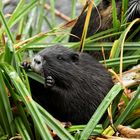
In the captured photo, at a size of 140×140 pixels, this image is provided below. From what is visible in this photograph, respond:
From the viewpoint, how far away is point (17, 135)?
305cm

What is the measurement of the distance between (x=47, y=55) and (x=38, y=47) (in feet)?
1.12

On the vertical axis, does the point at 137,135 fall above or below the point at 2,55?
below

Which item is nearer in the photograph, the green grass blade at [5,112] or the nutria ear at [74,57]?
the green grass blade at [5,112]

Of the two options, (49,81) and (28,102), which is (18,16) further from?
(28,102)

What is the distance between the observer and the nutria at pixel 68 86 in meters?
3.14

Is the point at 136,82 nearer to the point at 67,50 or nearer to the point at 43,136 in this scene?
the point at 67,50

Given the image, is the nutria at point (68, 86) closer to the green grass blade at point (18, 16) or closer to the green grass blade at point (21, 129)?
the green grass blade at point (21, 129)

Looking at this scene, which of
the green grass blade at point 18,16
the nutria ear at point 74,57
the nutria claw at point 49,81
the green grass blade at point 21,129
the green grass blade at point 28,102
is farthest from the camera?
the green grass blade at point 18,16

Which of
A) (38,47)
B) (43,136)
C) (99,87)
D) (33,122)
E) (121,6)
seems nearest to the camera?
(43,136)

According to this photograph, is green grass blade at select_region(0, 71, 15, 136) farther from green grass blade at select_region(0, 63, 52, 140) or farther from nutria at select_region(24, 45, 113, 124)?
nutria at select_region(24, 45, 113, 124)

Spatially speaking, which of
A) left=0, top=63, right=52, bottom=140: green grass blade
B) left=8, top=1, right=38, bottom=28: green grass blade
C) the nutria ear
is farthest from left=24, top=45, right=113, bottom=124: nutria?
left=8, top=1, right=38, bottom=28: green grass blade

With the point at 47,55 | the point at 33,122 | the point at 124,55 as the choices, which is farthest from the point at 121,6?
the point at 33,122

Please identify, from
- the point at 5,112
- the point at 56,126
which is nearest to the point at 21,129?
the point at 5,112

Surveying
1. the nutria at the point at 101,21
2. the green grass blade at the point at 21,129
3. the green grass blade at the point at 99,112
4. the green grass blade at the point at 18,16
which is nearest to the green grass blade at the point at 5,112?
the green grass blade at the point at 21,129
